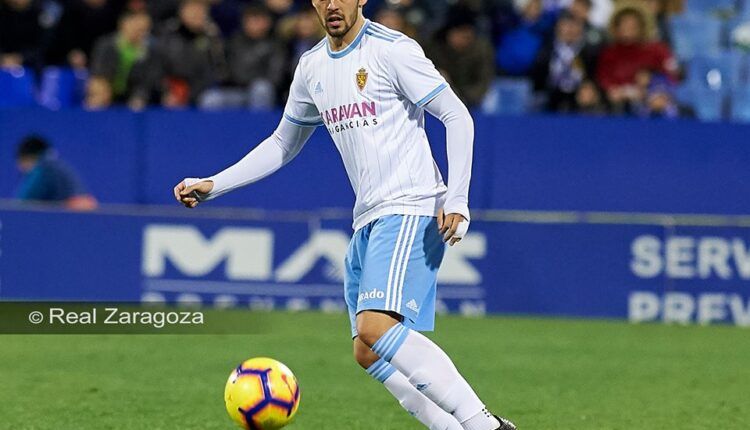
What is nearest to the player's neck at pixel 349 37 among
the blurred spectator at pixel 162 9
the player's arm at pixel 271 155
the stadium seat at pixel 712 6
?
the player's arm at pixel 271 155

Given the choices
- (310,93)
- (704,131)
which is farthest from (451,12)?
(310,93)

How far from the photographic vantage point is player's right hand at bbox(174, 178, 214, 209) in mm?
6453

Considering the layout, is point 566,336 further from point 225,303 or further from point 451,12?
point 451,12

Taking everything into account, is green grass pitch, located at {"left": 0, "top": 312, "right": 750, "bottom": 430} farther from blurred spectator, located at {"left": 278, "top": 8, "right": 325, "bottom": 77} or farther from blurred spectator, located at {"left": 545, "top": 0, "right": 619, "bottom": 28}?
blurred spectator, located at {"left": 545, "top": 0, "right": 619, "bottom": 28}

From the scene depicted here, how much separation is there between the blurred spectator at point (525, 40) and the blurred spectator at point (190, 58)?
9.72ft

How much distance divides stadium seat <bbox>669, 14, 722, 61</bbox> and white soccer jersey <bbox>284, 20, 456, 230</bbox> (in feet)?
33.2

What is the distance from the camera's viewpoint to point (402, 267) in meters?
5.95

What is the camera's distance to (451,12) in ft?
48.1

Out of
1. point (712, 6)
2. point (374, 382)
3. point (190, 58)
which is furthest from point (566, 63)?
point (374, 382)

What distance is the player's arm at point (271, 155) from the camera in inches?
255

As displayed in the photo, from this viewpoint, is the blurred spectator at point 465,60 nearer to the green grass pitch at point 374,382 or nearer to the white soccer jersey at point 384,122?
the green grass pitch at point 374,382

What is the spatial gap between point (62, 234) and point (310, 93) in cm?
726

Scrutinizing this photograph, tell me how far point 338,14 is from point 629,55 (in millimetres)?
8863

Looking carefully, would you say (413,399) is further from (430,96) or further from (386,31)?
(386,31)
